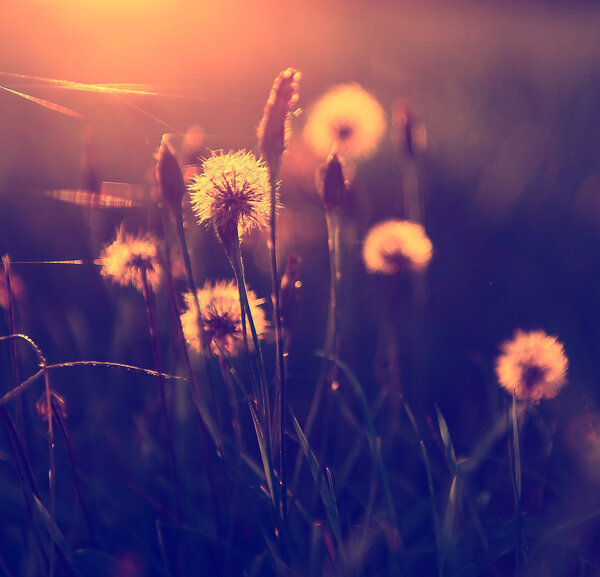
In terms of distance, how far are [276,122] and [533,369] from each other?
558mm

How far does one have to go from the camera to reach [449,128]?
223 cm

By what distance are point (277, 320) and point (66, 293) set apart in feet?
3.39

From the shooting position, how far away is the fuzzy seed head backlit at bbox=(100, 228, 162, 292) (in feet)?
3.22

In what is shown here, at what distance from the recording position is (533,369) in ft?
3.19

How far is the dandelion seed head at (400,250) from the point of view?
46.4 inches

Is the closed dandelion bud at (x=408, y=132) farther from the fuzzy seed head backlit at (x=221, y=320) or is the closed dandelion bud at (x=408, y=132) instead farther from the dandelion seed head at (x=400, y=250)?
the fuzzy seed head backlit at (x=221, y=320)

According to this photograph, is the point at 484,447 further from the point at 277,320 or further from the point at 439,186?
the point at 439,186

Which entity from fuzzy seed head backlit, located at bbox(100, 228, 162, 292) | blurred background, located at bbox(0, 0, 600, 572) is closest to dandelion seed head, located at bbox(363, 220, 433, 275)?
blurred background, located at bbox(0, 0, 600, 572)

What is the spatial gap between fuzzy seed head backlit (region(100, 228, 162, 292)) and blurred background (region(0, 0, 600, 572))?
0.17 meters

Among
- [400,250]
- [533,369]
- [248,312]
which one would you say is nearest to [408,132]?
[400,250]

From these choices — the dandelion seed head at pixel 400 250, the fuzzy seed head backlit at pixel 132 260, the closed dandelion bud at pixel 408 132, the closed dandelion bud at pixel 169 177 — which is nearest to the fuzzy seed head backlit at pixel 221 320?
the fuzzy seed head backlit at pixel 132 260

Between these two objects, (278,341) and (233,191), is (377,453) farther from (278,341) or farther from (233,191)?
(233,191)

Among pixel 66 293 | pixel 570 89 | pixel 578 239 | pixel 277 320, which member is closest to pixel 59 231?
pixel 66 293

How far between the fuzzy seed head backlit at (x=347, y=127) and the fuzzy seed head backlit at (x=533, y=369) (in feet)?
1.85
